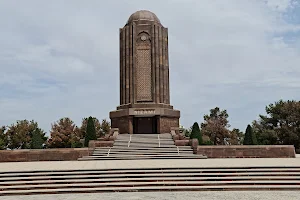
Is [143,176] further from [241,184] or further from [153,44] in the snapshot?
[153,44]

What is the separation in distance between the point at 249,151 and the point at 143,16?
1699cm

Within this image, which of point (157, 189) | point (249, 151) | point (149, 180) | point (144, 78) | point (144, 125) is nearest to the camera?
point (157, 189)

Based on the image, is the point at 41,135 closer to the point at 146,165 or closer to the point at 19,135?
the point at 19,135

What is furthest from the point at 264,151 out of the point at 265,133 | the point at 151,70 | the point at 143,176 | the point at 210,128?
the point at 210,128

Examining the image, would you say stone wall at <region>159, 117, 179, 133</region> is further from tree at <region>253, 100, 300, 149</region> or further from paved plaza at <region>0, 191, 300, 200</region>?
paved plaza at <region>0, 191, 300, 200</region>

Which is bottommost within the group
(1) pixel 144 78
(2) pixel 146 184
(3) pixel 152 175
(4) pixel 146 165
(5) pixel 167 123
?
(2) pixel 146 184

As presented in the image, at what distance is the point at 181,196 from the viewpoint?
9883 millimetres

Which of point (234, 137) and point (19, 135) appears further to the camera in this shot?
point (234, 137)

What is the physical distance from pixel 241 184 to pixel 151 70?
20.1 meters

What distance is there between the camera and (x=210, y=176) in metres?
12.1

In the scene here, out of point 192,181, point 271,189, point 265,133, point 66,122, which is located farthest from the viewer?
point 66,122

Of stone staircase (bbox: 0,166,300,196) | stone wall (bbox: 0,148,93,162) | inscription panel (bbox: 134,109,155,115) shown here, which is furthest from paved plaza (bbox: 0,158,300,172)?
inscription panel (bbox: 134,109,155,115)

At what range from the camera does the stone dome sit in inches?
1250

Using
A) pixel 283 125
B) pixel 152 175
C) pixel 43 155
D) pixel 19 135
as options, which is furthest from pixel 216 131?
pixel 152 175
